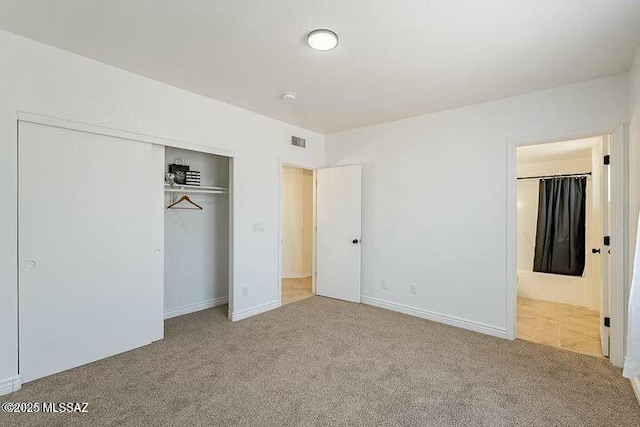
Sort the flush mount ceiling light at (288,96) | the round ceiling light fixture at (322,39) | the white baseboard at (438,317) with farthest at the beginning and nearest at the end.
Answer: the white baseboard at (438,317), the flush mount ceiling light at (288,96), the round ceiling light fixture at (322,39)

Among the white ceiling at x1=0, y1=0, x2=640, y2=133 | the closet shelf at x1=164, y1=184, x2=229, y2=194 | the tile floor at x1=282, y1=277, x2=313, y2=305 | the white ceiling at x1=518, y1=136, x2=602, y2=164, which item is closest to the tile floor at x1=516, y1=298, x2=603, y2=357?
the white ceiling at x1=518, y1=136, x2=602, y2=164

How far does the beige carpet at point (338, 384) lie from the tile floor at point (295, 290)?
4.42 feet

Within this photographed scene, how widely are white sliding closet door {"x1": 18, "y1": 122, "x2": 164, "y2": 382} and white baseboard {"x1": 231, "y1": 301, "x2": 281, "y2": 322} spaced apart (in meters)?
0.87

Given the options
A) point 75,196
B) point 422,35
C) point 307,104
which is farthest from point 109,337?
point 422,35

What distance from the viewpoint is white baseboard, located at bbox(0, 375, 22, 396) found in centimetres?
217

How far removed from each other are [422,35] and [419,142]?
1887 millimetres

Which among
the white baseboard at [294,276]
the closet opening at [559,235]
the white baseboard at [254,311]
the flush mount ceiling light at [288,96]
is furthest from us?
the white baseboard at [294,276]

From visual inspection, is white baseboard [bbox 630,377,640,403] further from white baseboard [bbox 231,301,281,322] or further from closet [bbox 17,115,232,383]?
closet [bbox 17,115,232,383]

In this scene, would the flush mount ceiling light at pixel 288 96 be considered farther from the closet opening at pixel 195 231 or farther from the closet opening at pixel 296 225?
the closet opening at pixel 296 225

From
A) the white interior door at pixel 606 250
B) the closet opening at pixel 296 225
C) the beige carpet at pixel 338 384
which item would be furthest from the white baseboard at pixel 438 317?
the closet opening at pixel 296 225

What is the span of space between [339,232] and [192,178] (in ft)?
7.06

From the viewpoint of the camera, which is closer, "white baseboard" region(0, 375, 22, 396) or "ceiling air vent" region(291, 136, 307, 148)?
"white baseboard" region(0, 375, 22, 396)

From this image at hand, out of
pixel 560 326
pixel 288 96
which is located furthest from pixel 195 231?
pixel 560 326

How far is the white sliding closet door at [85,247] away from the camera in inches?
91.6
